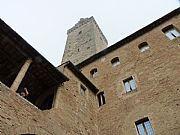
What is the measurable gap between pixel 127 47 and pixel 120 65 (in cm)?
199

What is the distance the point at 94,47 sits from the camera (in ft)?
86.3

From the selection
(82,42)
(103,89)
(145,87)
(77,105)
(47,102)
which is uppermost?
(82,42)

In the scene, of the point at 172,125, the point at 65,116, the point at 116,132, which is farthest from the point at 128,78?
the point at 65,116

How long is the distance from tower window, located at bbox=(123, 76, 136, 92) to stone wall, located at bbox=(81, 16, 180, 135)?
10.1 inches

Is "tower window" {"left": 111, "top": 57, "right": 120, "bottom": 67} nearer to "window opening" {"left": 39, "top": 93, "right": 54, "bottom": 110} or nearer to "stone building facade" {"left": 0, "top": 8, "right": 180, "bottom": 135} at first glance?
"stone building facade" {"left": 0, "top": 8, "right": 180, "bottom": 135}

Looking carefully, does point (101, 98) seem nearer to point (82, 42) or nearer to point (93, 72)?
point (93, 72)

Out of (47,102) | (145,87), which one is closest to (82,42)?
(145,87)

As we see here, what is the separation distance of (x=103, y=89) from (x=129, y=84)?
1.97m

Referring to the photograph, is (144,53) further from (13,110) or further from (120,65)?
(13,110)

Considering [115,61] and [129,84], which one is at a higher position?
[115,61]

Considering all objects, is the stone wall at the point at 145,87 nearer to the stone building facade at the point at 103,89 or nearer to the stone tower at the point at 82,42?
the stone building facade at the point at 103,89

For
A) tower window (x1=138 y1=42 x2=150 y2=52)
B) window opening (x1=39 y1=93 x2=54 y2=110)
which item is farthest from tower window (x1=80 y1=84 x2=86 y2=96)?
tower window (x1=138 y1=42 x2=150 y2=52)

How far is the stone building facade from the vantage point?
9.00 metres

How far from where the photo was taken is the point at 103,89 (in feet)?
51.4
